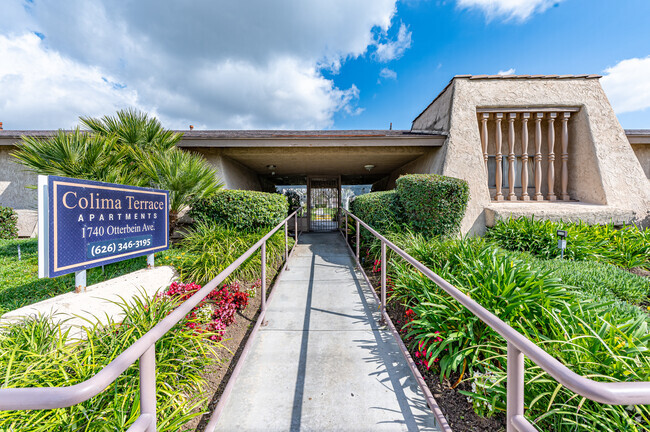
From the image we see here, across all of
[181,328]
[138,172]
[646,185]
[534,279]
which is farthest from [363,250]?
[646,185]

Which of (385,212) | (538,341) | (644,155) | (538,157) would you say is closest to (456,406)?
(538,341)

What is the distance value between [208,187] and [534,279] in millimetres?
5515

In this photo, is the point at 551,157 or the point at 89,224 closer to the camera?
the point at 89,224

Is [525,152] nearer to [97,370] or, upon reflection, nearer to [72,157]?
[97,370]

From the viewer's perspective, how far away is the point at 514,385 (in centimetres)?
98

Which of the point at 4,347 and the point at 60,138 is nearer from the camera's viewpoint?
the point at 4,347

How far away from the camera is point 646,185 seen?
21.4ft

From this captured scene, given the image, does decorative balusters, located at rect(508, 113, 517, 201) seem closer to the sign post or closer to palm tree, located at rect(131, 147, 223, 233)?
palm tree, located at rect(131, 147, 223, 233)

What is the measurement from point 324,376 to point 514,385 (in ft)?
5.05

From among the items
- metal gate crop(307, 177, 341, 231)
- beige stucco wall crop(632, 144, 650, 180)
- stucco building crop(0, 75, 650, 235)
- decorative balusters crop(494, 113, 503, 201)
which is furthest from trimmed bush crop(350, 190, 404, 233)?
beige stucco wall crop(632, 144, 650, 180)

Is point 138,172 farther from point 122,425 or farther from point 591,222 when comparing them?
point 591,222

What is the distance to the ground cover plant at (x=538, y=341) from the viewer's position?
4.69ft

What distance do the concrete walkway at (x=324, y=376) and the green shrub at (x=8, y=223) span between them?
770 centimetres

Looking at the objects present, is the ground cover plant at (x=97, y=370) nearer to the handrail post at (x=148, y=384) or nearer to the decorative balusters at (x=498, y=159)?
the handrail post at (x=148, y=384)
